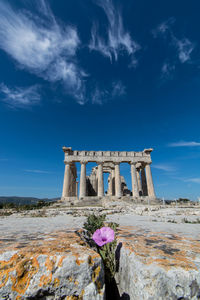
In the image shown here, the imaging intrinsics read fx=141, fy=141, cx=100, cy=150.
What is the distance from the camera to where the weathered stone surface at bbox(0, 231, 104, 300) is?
3.12ft

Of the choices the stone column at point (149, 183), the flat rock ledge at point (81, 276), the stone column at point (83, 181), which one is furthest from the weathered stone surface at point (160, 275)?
the stone column at point (149, 183)

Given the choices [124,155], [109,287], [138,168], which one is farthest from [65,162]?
[109,287]

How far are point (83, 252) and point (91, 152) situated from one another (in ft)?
104

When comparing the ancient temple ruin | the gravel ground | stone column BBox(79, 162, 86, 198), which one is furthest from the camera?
the ancient temple ruin

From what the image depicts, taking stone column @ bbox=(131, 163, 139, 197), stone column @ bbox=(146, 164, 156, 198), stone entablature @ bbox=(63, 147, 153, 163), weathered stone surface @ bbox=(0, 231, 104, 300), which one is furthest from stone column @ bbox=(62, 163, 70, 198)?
weathered stone surface @ bbox=(0, 231, 104, 300)

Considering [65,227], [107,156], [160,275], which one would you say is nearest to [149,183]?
[107,156]

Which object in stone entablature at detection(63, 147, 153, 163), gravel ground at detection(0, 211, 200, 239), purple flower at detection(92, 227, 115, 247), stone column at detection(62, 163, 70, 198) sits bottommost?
gravel ground at detection(0, 211, 200, 239)

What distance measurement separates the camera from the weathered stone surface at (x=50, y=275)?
950mm

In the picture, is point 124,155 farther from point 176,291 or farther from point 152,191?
point 176,291

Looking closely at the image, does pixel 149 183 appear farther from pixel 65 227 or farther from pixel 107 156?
pixel 65 227

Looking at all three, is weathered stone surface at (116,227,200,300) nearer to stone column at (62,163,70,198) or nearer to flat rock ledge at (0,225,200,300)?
flat rock ledge at (0,225,200,300)

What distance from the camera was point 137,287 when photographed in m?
1.06

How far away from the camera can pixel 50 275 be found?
1.04 m

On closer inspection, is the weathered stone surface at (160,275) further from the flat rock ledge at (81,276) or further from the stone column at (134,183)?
the stone column at (134,183)
